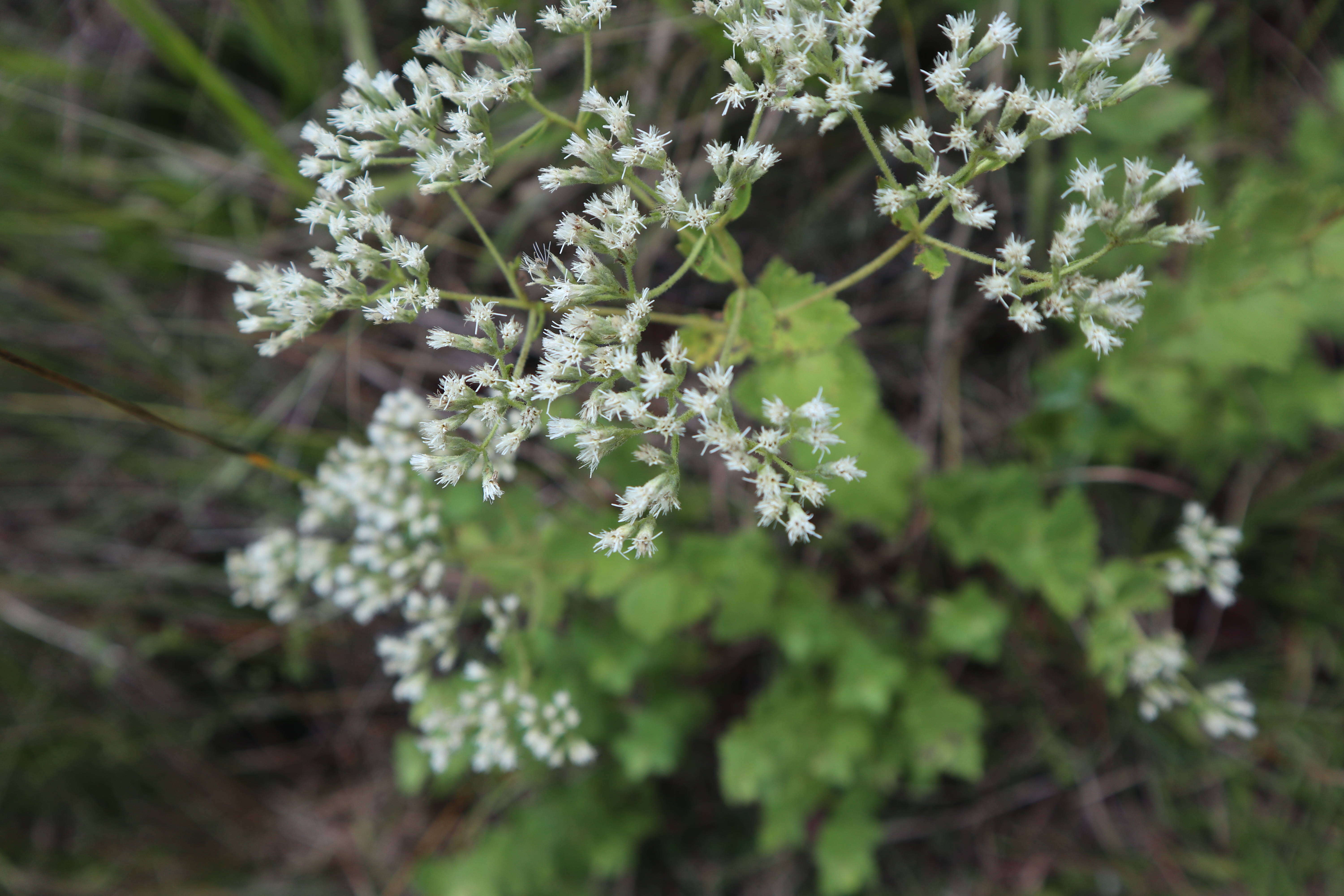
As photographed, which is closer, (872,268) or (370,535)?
(872,268)

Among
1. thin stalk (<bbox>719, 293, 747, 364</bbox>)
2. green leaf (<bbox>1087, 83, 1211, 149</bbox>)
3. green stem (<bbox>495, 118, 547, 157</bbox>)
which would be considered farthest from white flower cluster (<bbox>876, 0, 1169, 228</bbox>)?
green leaf (<bbox>1087, 83, 1211, 149</bbox>)

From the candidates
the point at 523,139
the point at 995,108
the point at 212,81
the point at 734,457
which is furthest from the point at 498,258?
the point at 212,81

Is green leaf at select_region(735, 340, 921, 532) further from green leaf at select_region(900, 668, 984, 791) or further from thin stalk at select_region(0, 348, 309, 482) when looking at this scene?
thin stalk at select_region(0, 348, 309, 482)

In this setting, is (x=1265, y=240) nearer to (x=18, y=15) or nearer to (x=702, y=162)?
(x=702, y=162)

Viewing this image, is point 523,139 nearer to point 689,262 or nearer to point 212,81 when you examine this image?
point 689,262

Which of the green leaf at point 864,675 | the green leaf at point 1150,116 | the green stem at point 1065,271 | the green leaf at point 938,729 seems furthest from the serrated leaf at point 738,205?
the green leaf at point 938,729

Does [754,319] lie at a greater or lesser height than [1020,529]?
greater

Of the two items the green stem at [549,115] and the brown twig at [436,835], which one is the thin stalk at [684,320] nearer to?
the green stem at [549,115]
